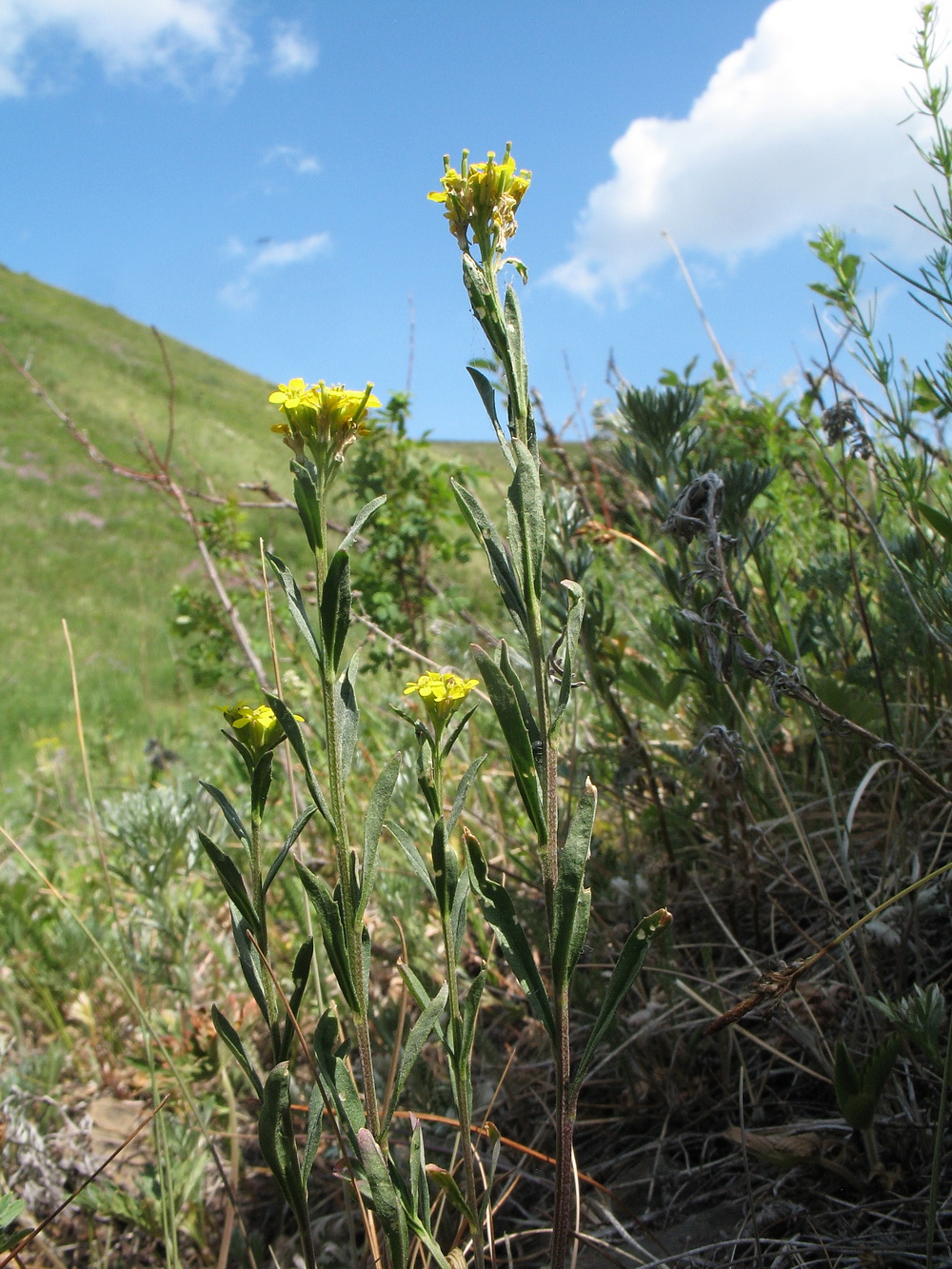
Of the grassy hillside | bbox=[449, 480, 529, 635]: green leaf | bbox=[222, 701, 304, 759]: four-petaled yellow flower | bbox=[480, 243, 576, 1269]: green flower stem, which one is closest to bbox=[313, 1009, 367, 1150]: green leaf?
bbox=[480, 243, 576, 1269]: green flower stem

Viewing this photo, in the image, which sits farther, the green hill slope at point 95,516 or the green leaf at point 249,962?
the green hill slope at point 95,516

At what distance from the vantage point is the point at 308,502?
2.95 feet

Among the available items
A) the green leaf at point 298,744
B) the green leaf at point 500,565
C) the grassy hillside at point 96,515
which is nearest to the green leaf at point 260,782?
the green leaf at point 298,744

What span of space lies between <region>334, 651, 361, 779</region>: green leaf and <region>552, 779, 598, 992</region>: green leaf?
255mm

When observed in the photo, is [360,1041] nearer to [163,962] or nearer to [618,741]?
[618,741]

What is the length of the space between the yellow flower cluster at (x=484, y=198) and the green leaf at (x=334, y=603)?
15.9 inches

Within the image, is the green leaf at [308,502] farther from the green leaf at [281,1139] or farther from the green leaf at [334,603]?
the green leaf at [281,1139]

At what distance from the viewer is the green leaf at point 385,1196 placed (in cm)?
84

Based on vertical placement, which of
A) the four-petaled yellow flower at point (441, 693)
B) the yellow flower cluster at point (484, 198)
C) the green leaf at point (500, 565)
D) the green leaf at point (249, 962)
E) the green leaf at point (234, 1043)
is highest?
the yellow flower cluster at point (484, 198)

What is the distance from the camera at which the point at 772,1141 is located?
4.19ft

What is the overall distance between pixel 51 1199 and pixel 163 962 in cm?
61

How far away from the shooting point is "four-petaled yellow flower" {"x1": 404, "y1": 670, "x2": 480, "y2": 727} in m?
0.98

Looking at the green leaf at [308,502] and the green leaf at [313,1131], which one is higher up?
the green leaf at [308,502]

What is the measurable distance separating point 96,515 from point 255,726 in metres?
18.9
